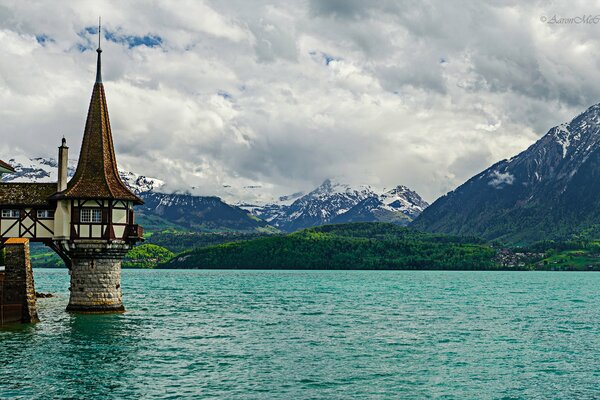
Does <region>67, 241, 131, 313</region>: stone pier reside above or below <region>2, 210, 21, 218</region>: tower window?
below

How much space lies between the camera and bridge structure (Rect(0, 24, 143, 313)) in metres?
70.8

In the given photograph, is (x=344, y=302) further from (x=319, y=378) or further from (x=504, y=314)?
(x=319, y=378)

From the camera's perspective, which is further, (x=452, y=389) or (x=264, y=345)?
(x=264, y=345)

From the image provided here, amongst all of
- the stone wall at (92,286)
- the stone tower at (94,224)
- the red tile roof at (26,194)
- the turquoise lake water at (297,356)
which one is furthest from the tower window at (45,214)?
the turquoise lake water at (297,356)

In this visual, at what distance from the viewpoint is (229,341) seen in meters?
60.6

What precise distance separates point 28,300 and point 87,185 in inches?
577

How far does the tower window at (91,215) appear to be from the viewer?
2840 inches

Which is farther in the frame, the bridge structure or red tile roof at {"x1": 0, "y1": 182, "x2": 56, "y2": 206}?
red tile roof at {"x1": 0, "y1": 182, "x2": 56, "y2": 206}

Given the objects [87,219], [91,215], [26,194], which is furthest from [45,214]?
[91,215]

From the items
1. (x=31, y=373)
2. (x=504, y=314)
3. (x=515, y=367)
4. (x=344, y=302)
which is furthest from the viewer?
(x=344, y=302)

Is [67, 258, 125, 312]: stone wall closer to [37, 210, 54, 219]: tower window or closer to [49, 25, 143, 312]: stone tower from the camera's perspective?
[49, 25, 143, 312]: stone tower

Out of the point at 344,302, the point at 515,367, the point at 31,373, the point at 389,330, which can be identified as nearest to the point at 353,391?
the point at 515,367

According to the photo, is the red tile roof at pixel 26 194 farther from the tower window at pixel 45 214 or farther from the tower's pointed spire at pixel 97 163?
the tower's pointed spire at pixel 97 163


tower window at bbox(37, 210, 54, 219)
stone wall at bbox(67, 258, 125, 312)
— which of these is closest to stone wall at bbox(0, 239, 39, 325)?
stone wall at bbox(67, 258, 125, 312)
